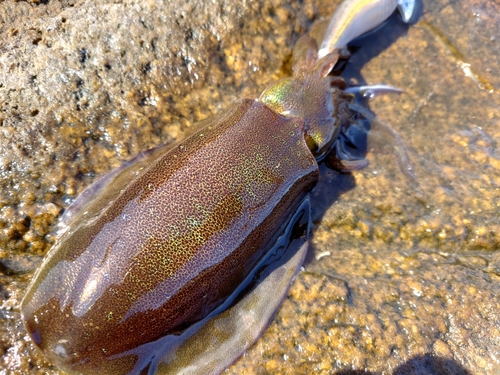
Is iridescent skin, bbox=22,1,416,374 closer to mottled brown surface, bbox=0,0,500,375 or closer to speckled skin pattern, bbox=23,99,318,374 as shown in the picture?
speckled skin pattern, bbox=23,99,318,374

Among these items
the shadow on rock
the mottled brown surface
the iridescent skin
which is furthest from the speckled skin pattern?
the shadow on rock

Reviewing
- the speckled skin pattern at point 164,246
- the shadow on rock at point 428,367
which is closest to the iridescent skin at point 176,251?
the speckled skin pattern at point 164,246

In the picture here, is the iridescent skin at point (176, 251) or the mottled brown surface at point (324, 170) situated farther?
the mottled brown surface at point (324, 170)

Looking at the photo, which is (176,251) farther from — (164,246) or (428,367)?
(428,367)

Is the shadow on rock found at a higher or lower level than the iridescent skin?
lower

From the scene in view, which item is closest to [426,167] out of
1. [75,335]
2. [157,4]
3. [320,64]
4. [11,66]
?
[320,64]

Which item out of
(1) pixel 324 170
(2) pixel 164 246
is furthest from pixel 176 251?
(1) pixel 324 170

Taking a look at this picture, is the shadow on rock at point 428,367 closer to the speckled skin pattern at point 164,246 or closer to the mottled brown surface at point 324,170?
the mottled brown surface at point 324,170

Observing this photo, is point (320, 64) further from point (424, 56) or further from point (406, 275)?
point (406, 275)
